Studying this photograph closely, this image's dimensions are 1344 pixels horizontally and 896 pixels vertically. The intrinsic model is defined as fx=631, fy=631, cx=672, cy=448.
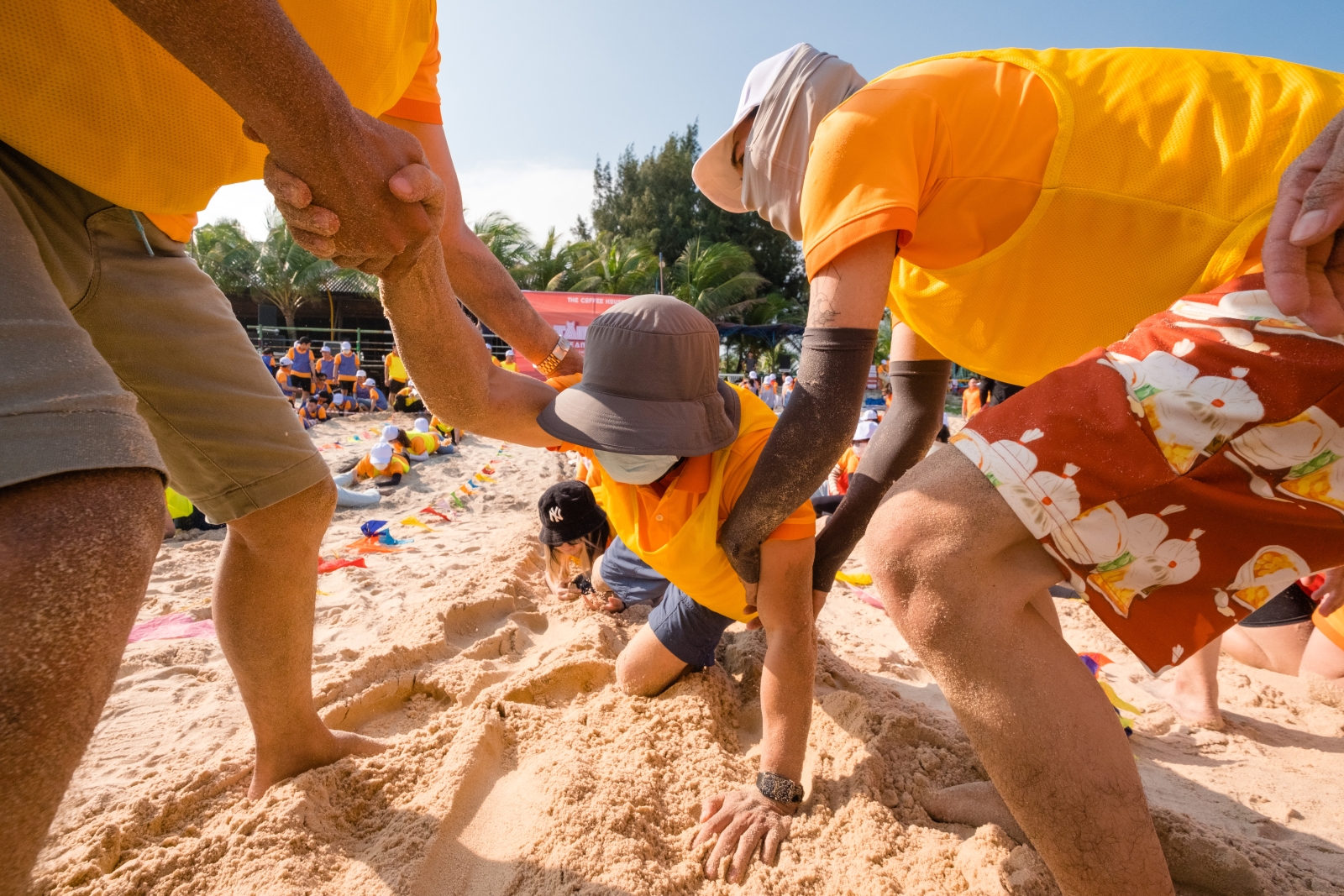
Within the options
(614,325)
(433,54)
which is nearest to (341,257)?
(614,325)

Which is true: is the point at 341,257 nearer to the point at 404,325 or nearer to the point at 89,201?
the point at 404,325

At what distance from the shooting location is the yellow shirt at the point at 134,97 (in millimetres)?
905

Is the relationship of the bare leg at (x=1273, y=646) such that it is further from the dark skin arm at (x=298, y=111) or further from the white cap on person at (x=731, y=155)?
the dark skin arm at (x=298, y=111)

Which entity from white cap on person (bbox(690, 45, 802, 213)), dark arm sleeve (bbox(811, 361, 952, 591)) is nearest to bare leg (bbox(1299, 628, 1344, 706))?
dark arm sleeve (bbox(811, 361, 952, 591))

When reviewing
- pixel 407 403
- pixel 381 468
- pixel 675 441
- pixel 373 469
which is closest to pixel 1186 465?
pixel 675 441

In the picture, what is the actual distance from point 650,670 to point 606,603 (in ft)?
2.68

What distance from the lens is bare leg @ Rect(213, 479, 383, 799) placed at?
1406 mm

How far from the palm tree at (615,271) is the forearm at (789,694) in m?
20.0

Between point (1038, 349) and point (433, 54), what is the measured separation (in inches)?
65.2

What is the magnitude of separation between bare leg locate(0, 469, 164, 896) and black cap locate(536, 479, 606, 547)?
237 centimetres

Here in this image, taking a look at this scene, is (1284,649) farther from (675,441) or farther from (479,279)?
(479,279)

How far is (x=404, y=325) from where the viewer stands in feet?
4.53

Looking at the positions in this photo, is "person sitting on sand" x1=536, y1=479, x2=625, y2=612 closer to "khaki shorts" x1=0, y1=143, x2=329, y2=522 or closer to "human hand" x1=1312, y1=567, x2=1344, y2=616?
"khaki shorts" x1=0, y1=143, x2=329, y2=522

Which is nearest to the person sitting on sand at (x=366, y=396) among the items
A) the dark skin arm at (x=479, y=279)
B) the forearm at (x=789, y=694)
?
the dark skin arm at (x=479, y=279)
